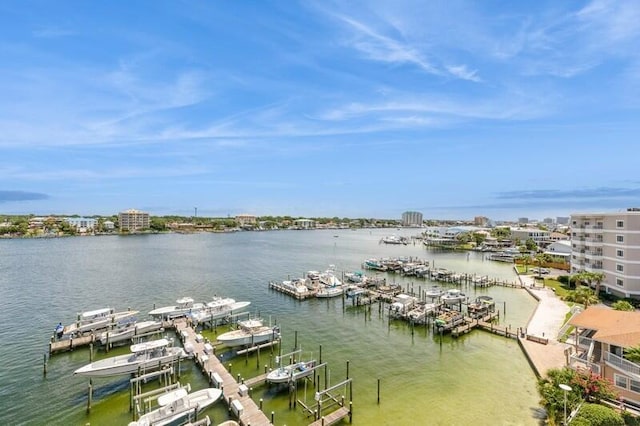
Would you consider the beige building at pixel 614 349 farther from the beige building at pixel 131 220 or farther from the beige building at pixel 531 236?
the beige building at pixel 131 220

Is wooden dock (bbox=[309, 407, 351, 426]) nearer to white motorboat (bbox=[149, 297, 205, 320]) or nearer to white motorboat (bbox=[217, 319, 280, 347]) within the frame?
white motorboat (bbox=[217, 319, 280, 347])

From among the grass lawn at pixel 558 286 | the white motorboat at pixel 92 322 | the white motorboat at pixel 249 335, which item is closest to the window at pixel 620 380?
the white motorboat at pixel 249 335

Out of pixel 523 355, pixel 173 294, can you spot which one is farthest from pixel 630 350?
pixel 173 294

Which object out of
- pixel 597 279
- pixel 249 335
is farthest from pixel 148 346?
pixel 597 279

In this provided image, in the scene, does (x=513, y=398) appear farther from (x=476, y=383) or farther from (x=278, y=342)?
(x=278, y=342)

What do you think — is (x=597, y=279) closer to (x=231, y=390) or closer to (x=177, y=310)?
(x=231, y=390)

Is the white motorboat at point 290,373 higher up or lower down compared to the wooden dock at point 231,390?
higher up
